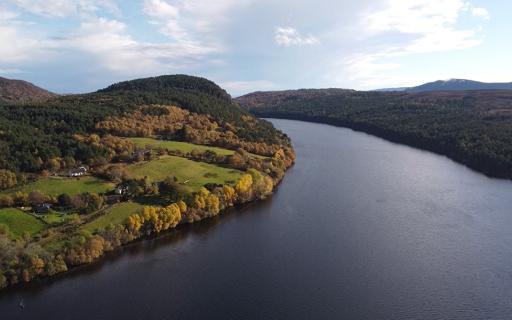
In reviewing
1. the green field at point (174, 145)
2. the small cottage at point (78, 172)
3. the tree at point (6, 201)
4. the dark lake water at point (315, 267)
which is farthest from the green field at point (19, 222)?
the green field at point (174, 145)

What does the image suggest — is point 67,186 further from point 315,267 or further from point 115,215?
point 315,267

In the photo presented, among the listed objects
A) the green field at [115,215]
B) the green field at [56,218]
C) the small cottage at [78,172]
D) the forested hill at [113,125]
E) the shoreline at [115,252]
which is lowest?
the shoreline at [115,252]

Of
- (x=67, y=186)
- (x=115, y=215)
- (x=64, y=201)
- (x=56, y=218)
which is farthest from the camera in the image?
(x=67, y=186)

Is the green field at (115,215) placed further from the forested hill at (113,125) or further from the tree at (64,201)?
the forested hill at (113,125)

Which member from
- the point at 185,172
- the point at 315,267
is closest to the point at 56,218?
the point at 185,172

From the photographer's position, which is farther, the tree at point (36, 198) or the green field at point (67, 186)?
the green field at point (67, 186)
